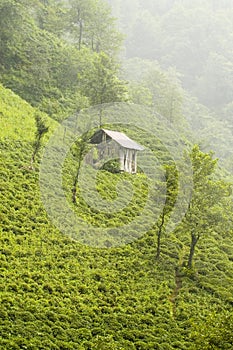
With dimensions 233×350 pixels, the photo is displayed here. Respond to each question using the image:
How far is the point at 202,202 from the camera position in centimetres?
3319

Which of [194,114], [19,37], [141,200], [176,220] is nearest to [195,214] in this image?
[176,220]

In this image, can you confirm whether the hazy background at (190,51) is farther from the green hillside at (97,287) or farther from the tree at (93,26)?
the green hillside at (97,287)

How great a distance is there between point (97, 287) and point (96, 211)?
401 inches

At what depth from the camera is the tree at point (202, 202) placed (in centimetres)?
3250

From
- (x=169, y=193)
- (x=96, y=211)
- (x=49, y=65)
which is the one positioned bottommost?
(x=96, y=211)

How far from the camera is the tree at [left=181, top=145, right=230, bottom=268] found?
32.5 meters

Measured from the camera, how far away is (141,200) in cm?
4212

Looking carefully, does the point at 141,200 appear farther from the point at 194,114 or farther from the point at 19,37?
the point at 194,114

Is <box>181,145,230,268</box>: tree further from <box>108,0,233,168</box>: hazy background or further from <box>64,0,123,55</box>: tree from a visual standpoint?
<box>108,0,233,168</box>: hazy background

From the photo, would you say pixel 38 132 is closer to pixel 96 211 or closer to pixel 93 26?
pixel 96 211

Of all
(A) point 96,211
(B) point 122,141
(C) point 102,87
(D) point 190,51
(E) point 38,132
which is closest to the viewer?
(A) point 96,211

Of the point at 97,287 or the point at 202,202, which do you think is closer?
the point at 97,287

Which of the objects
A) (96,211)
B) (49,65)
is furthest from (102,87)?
(96,211)

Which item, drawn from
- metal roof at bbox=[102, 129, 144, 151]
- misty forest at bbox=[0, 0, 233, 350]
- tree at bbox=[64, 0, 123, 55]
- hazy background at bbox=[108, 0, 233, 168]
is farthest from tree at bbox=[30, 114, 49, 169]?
hazy background at bbox=[108, 0, 233, 168]
